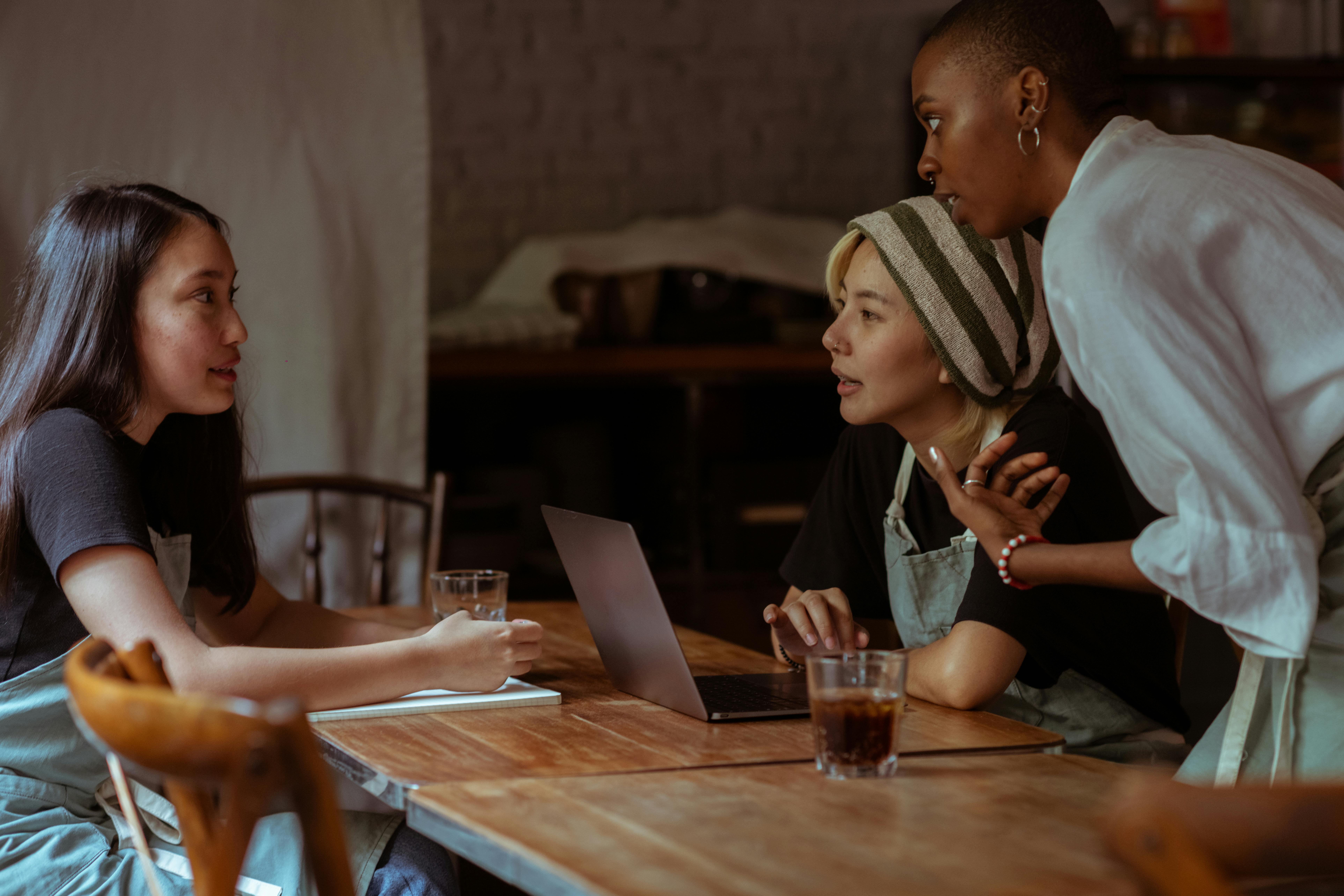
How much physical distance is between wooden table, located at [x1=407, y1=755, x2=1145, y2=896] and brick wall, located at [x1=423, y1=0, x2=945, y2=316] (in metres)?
3.07

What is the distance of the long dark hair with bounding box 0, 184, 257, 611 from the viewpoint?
156 centimetres

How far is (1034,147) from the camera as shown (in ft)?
4.44

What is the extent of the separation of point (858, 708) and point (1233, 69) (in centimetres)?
342

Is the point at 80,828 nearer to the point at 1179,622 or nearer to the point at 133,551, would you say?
the point at 133,551

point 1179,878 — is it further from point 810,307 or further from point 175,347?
point 810,307

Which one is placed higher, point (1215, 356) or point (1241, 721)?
point (1215, 356)

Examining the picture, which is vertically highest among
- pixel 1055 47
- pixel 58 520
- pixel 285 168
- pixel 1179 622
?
pixel 1055 47

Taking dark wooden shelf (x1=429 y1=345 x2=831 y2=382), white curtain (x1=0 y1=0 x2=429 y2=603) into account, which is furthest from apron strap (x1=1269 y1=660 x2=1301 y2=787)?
dark wooden shelf (x1=429 y1=345 x2=831 y2=382)

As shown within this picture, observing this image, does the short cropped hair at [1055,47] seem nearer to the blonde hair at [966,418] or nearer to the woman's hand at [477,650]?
the blonde hair at [966,418]

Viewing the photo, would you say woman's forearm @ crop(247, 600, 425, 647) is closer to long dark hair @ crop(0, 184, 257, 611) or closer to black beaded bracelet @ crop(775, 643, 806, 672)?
long dark hair @ crop(0, 184, 257, 611)

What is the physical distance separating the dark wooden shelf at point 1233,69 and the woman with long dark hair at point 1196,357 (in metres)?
2.72

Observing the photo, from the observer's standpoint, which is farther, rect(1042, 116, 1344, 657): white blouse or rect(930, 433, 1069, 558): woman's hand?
rect(930, 433, 1069, 558): woman's hand

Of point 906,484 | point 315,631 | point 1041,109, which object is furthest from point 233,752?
point 906,484

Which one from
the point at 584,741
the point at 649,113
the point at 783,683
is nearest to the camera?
the point at 584,741
